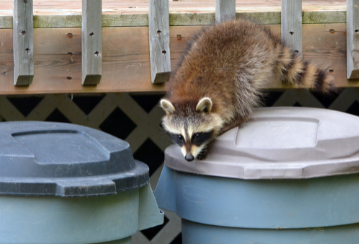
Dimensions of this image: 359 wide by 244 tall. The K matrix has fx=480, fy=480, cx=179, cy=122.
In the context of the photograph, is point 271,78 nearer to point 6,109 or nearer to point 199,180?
point 199,180

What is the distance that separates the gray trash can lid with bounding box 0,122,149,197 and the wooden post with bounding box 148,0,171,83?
0.74 meters

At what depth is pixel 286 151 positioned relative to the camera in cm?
192

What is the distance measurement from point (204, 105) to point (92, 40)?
715 mm

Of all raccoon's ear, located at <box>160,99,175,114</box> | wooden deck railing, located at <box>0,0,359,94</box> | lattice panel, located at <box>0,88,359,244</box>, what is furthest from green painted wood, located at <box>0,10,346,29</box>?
lattice panel, located at <box>0,88,359,244</box>

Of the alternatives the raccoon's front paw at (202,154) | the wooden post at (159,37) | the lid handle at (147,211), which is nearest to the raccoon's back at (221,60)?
the wooden post at (159,37)

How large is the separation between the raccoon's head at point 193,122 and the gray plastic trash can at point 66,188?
474mm

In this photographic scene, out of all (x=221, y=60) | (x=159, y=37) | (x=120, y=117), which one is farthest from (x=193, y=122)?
(x=120, y=117)

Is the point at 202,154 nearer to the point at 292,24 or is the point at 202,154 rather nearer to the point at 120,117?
the point at 292,24

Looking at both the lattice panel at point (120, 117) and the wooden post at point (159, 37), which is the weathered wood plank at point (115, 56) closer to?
the wooden post at point (159, 37)

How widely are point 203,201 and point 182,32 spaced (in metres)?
1.14

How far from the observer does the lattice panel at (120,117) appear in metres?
4.02

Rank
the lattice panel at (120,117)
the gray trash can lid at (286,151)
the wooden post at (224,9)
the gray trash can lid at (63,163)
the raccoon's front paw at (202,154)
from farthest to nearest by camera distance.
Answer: the lattice panel at (120,117) < the wooden post at (224,9) < the raccoon's front paw at (202,154) < the gray trash can lid at (286,151) < the gray trash can lid at (63,163)

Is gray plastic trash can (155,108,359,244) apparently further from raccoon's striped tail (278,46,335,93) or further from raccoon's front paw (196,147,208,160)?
raccoon's striped tail (278,46,335,93)

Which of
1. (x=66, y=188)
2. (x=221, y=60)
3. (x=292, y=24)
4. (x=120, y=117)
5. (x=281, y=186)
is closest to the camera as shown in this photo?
(x=66, y=188)
